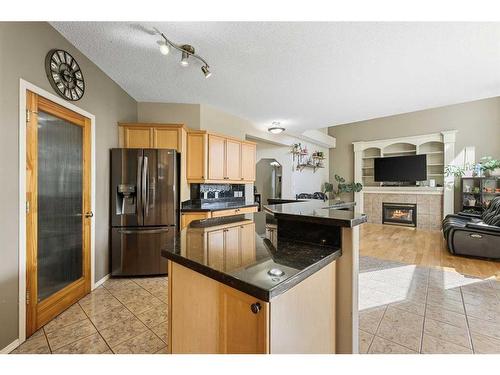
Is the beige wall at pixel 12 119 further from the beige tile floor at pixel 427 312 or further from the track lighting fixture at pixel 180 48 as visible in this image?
the beige tile floor at pixel 427 312

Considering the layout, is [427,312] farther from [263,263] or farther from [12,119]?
[12,119]

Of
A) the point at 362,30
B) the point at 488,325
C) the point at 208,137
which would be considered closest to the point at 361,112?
the point at 362,30

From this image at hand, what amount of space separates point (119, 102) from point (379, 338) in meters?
3.99

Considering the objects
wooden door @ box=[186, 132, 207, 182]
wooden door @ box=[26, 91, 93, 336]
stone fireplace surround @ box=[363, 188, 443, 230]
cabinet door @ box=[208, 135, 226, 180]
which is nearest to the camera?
wooden door @ box=[26, 91, 93, 336]

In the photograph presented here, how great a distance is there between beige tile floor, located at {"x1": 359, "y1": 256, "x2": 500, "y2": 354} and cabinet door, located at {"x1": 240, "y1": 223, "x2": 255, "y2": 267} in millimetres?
1186

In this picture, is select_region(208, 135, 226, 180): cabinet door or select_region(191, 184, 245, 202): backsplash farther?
select_region(191, 184, 245, 202): backsplash

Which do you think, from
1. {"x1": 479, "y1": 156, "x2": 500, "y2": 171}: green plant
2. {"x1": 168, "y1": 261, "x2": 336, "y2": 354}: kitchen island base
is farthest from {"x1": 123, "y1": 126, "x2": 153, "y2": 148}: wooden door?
{"x1": 479, "y1": 156, "x2": 500, "y2": 171}: green plant

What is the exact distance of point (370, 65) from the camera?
2.68 m

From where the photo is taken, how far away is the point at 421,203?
6.61 metres

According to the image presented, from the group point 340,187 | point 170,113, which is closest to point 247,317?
point 170,113

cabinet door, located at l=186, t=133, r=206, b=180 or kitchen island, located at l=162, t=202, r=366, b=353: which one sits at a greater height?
cabinet door, located at l=186, t=133, r=206, b=180

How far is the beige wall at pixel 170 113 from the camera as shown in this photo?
391 cm

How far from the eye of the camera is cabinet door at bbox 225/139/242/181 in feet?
13.8

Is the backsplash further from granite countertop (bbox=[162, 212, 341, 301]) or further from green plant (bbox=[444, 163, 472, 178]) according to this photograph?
green plant (bbox=[444, 163, 472, 178])
